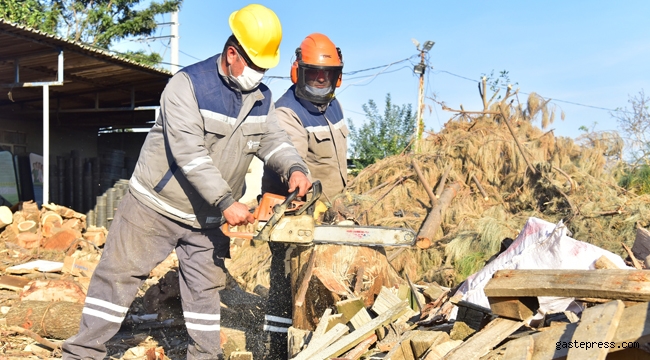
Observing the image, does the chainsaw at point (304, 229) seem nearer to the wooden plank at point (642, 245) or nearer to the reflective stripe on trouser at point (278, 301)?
the reflective stripe on trouser at point (278, 301)

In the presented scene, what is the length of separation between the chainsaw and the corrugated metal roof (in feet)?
20.2

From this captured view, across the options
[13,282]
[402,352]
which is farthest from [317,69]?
[13,282]

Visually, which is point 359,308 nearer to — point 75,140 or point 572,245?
point 572,245

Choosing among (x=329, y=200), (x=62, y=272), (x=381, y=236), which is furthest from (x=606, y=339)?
(x=62, y=272)

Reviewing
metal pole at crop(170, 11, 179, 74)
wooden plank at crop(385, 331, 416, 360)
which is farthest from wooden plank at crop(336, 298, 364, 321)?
metal pole at crop(170, 11, 179, 74)

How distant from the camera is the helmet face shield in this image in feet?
13.9

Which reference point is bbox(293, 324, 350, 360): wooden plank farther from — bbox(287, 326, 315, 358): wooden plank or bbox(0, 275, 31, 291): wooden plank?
bbox(0, 275, 31, 291): wooden plank

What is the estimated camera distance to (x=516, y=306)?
2.69m

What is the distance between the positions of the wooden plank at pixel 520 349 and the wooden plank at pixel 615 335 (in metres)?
0.03

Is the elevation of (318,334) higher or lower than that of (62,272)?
higher

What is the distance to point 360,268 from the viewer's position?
4062mm

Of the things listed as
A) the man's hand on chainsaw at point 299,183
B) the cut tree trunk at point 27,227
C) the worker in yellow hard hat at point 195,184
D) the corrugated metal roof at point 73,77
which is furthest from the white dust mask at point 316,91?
the cut tree trunk at point 27,227

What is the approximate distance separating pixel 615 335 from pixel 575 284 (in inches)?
11.9

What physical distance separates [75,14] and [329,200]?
20.9 meters
